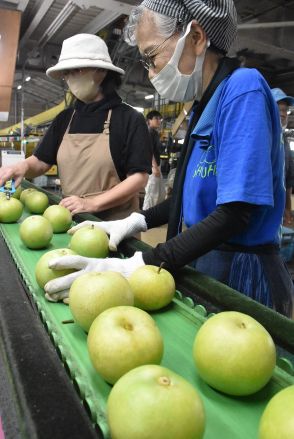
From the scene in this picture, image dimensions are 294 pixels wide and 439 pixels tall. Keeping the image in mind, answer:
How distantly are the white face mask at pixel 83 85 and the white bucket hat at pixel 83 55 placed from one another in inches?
3.2

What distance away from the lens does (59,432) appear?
1.75 ft

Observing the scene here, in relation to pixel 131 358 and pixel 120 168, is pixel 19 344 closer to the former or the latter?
pixel 131 358

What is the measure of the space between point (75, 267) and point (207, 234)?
429 millimetres

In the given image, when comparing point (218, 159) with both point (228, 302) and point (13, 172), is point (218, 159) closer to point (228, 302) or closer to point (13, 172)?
point (228, 302)

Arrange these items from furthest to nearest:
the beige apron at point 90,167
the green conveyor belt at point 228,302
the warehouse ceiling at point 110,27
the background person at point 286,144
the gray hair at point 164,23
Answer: the warehouse ceiling at point 110,27 < the background person at point 286,144 < the beige apron at point 90,167 < the gray hair at point 164,23 < the green conveyor belt at point 228,302

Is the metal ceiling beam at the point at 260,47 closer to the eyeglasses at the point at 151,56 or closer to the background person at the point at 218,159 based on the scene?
the eyeglasses at the point at 151,56

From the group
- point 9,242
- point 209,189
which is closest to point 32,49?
point 9,242

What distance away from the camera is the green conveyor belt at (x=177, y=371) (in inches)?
25.5

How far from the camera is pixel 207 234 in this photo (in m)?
1.14

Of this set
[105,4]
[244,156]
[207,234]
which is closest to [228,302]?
[207,234]

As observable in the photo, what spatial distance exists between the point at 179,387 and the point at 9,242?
135 cm

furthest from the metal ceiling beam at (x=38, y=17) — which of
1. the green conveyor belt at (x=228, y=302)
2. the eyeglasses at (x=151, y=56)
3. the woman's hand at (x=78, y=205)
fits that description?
the green conveyor belt at (x=228, y=302)

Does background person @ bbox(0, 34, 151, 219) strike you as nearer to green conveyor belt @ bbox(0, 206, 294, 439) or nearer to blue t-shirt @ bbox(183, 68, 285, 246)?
blue t-shirt @ bbox(183, 68, 285, 246)

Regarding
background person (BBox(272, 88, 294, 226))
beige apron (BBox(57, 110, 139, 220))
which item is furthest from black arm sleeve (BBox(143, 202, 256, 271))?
background person (BBox(272, 88, 294, 226))
